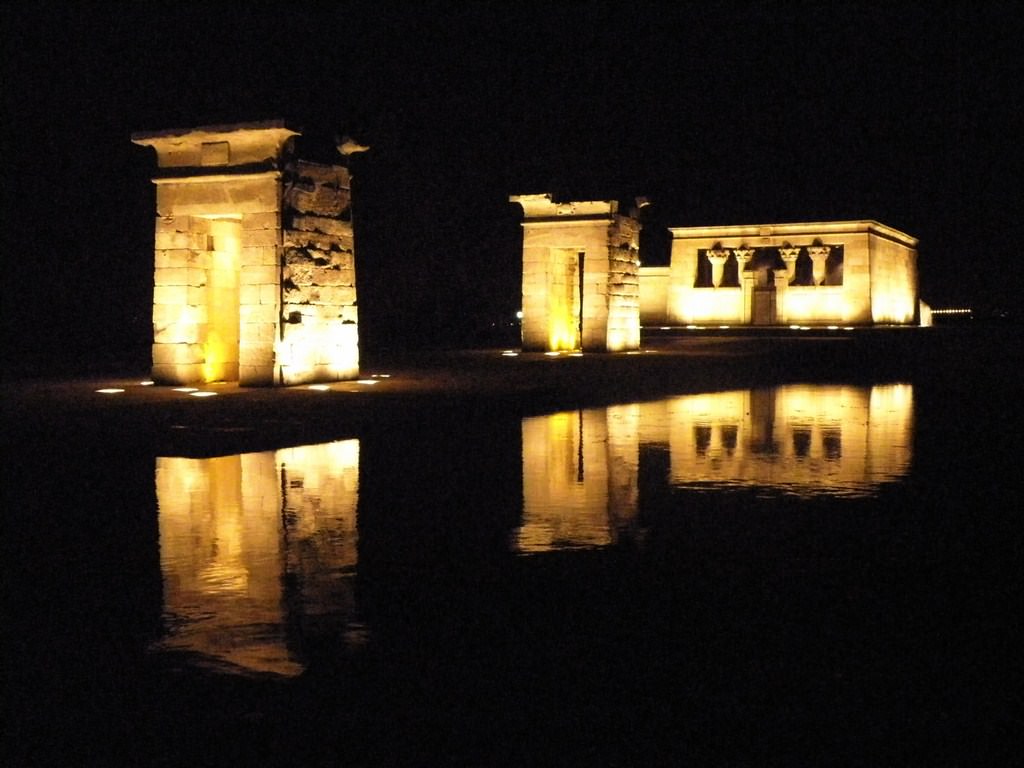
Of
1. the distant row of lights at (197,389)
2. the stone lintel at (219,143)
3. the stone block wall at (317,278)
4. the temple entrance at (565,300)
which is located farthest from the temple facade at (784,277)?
the stone lintel at (219,143)

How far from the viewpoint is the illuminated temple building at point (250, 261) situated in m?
18.2

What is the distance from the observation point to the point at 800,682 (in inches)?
184

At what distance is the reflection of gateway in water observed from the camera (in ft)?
28.1

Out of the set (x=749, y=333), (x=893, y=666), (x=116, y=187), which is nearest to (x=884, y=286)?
(x=749, y=333)

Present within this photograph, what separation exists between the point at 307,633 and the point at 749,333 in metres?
34.3

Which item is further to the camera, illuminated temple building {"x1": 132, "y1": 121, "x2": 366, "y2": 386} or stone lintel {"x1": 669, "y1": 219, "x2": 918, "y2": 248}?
stone lintel {"x1": 669, "y1": 219, "x2": 918, "y2": 248}

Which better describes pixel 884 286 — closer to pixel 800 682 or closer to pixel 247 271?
pixel 247 271

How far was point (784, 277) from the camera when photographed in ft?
144

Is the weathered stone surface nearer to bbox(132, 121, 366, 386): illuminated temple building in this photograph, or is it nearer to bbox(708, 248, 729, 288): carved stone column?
bbox(132, 121, 366, 386): illuminated temple building

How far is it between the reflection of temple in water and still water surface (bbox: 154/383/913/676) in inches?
0.5

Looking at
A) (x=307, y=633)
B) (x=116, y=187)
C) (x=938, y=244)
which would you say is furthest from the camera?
(x=938, y=244)

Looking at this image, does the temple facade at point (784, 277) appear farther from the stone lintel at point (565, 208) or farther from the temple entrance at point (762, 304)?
the stone lintel at point (565, 208)

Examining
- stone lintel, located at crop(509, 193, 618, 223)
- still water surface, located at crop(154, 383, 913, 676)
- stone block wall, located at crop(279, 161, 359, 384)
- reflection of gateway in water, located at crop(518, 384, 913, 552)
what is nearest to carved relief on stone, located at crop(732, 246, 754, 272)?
stone lintel, located at crop(509, 193, 618, 223)

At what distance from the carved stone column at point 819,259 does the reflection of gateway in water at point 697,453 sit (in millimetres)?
25129
